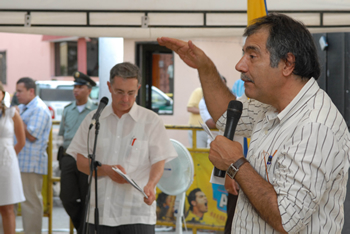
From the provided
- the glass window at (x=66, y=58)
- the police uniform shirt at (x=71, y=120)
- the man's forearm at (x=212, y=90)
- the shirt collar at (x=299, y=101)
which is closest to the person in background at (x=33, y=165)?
the police uniform shirt at (x=71, y=120)

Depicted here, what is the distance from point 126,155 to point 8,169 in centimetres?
204

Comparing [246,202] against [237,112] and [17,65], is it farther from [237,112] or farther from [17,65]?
[17,65]

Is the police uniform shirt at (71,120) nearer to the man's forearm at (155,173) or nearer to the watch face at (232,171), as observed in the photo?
the man's forearm at (155,173)

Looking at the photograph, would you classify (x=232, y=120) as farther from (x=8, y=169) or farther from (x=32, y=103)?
(x=32, y=103)

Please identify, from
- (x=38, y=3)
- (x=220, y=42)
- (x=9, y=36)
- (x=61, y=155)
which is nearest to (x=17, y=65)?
(x=9, y=36)

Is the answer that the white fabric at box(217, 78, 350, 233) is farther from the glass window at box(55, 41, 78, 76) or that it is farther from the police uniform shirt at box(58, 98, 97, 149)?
the glass window at box(55, 41, 78, 76)

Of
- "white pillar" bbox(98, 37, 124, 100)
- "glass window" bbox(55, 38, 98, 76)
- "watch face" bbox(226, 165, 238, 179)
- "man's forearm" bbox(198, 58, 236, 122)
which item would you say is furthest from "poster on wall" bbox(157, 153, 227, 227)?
"glass window" bbox(55, 38, 98, 76)

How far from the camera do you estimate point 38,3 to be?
3.48 m

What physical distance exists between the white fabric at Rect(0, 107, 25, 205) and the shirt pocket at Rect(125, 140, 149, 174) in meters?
2.04

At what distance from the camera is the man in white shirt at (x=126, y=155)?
3158 millimetres

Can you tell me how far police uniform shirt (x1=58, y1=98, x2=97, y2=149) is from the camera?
5406mm

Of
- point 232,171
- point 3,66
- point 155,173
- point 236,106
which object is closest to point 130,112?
point 155,173

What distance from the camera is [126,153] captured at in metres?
3.29

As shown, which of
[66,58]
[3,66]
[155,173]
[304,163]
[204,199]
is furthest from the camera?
[3,66]
